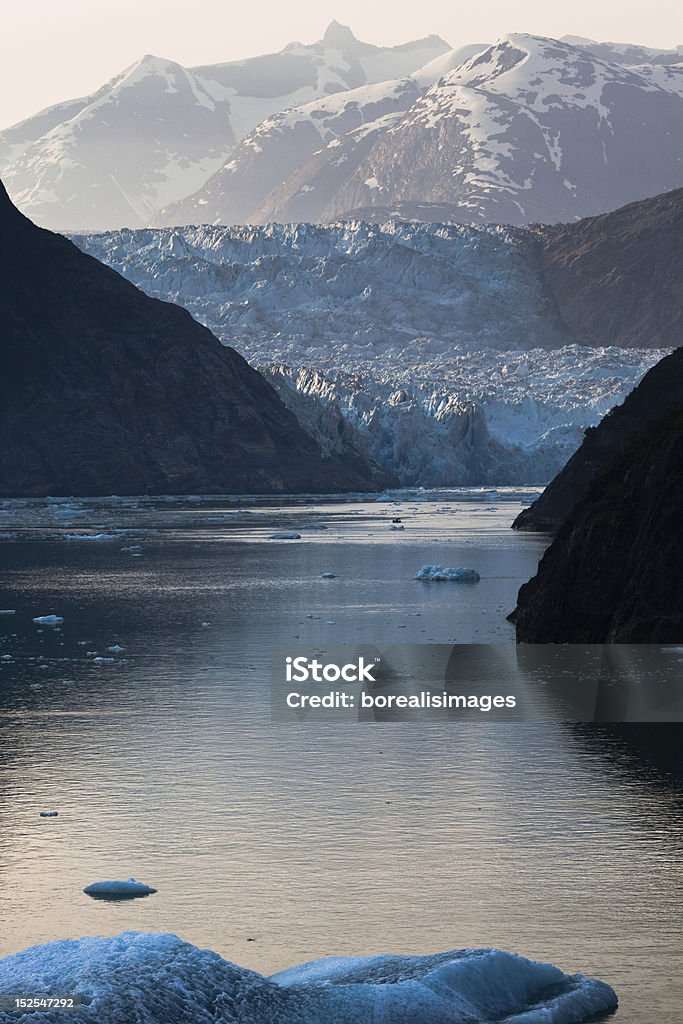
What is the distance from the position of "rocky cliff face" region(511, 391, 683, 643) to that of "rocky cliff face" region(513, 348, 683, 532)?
21.0 m

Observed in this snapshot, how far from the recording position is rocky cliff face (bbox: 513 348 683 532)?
5955 cm

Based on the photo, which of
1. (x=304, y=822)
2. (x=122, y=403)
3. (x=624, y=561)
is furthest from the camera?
(x=122, y=403)

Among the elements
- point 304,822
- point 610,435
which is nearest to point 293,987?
point 304,822

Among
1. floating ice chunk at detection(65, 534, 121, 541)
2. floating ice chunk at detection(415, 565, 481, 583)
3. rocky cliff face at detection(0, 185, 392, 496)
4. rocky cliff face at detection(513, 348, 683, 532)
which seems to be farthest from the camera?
rocky cliff face at detection(0, 185, 392, 496)

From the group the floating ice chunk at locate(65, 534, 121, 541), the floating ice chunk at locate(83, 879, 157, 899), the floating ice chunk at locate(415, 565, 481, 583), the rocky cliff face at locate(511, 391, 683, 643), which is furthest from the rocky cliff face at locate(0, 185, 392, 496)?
the floating ice chunk at locate(83, 879, 157, 899)

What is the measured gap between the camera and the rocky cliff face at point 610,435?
59.6 metres

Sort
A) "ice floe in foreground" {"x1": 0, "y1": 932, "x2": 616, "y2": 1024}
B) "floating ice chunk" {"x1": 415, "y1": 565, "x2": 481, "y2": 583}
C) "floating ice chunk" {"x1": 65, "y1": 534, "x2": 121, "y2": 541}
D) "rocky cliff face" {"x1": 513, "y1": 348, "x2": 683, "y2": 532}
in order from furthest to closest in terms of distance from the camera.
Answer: "floating ice chunk" {"x1": 65, "y1": 534, "x2": 121, "y2": 541} → "rocky cliff face" {"x1": 513, "y1": 348, "x2": 683, "y2": 532} → "floating ice chunk" {"x1": 415, "y1": 565, "x2": 481, "y2": 583} → "ice floe in foreground" {"x1": 0, "y1": 932, "x2": 616, "y2": 1024}

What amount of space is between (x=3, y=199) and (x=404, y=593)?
4865 inches

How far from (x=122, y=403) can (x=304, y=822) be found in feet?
441

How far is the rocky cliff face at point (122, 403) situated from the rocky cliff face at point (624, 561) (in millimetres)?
113799

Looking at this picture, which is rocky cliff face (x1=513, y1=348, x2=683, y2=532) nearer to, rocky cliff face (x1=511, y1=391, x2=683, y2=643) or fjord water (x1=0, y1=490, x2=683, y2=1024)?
rocky cliff face (x1=511, y1=391, x2=683, y2=643)

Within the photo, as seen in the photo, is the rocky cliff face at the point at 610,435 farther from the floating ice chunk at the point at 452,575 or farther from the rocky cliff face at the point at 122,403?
the rocky cliff face at the point at 122,403

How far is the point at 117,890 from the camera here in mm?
13273

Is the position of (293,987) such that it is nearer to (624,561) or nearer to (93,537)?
(624,561)
